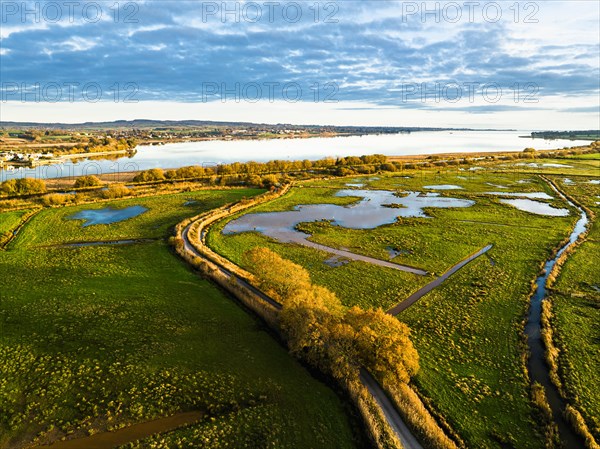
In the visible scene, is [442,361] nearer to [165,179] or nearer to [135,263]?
[135,263]

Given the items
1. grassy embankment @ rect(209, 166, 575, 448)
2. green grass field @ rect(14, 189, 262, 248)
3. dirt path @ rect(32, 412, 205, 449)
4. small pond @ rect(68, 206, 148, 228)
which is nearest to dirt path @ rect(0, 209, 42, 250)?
green grass field @ rect(14, 189, 262, 248)

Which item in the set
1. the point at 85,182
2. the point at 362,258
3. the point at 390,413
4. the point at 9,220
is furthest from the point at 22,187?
the point at 390,413

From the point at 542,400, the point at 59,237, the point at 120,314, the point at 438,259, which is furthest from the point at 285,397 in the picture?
the point at 59,237

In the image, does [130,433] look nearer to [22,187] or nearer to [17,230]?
[17,230]

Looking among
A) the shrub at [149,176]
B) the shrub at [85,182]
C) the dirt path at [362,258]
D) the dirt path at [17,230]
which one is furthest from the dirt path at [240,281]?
the shrub at [149,176]

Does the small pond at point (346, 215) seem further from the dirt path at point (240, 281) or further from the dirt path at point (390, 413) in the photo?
the dirt path at point (390, 413)

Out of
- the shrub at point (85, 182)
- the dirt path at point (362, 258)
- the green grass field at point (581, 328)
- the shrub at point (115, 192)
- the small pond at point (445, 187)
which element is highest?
the shrub at point (85, 182)
